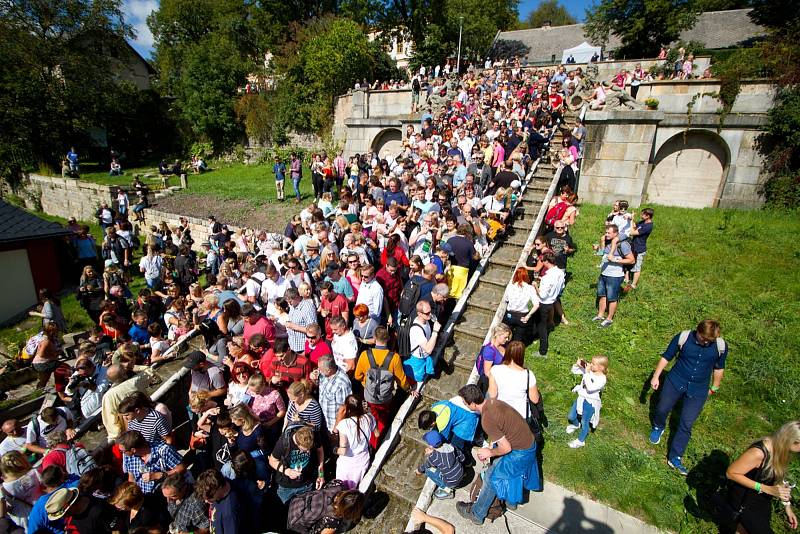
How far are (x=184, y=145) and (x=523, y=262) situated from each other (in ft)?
109

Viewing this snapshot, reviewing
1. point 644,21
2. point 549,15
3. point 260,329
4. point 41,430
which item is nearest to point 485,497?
point 260,329

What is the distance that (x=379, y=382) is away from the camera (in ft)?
15.1

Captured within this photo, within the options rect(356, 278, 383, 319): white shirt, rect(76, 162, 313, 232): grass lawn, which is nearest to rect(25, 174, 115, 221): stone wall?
rect(76, 162, 313, 232): grass lawn

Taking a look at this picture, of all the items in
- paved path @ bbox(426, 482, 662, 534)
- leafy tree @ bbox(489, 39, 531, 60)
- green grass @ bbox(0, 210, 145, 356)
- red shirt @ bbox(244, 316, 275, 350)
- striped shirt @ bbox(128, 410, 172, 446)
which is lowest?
green grass @ bbox(0, 210, 145, 356)

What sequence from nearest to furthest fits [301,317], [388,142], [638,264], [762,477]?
[762,477]
[301,317]
[638,264]
[388,142]

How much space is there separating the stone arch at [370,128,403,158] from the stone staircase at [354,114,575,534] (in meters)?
11.6

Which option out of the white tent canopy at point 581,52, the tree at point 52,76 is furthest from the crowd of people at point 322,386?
the white tent canopy at point 581,52

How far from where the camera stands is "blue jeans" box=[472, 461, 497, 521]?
4.04 m

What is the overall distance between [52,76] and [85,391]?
30361 mm

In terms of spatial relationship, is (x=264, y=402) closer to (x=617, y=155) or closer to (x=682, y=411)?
(x=682, y=411)

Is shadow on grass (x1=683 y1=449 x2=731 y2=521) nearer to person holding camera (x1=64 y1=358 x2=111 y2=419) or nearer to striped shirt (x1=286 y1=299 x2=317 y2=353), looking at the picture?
striped shirt (x1=286 y1=299 x2=317 y2=353)

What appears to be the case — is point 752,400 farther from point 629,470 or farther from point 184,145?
point 184,145

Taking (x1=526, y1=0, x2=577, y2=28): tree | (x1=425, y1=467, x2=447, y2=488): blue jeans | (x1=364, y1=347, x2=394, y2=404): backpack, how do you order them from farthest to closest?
(x1=526, y1=0, x2=577, y2=28): tree
(x1=364, y1=347, x2=394, y2=404): backpack
(x1=425, y1=467, x2=447, y2=488): blue jeans

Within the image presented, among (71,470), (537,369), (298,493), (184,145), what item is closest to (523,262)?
(537,369)
